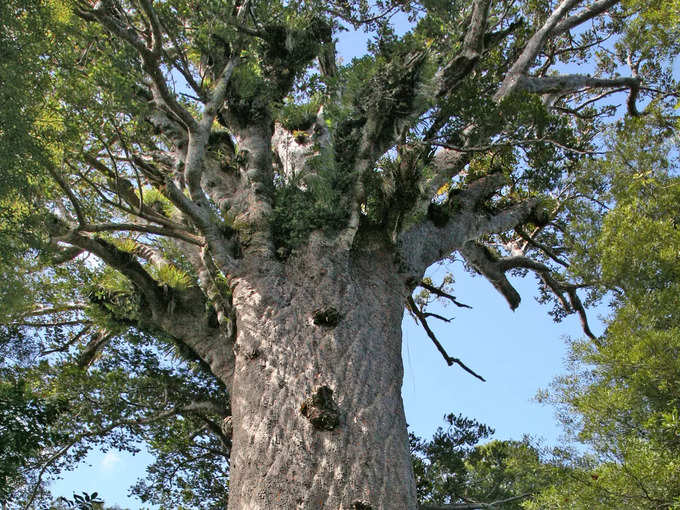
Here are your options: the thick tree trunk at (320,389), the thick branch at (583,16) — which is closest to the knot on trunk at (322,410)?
the thick tree trunk at (320,389)

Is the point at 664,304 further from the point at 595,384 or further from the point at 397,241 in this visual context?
the point at 397,241

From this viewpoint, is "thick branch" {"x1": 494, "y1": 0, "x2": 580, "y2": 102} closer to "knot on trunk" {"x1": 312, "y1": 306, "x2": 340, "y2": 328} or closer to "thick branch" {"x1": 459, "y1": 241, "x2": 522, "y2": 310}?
"thick branch" {"x1": 459, "y1": 241, "x2": 522, "y2": 310}

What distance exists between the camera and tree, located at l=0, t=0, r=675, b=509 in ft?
13.0

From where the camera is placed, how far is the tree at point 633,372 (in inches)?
152

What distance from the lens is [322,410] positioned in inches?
144

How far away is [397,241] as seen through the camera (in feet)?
17.8

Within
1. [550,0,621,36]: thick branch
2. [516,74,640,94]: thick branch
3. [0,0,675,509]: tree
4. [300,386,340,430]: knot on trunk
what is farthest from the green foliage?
[550,0,621,36]: thick branch

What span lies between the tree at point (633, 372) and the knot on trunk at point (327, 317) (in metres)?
2.09

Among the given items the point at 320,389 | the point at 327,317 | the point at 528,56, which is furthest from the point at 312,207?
the point at 528,56

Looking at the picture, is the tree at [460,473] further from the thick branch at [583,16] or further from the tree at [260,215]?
the thick branch at [583,16]

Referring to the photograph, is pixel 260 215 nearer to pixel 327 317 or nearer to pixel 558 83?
pixel 327 317

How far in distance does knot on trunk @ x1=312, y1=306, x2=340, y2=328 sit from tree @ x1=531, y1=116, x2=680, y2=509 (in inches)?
82.5

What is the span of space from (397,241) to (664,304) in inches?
93.6

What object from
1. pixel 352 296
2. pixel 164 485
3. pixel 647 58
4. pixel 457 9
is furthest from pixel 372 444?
pixel 647 58
